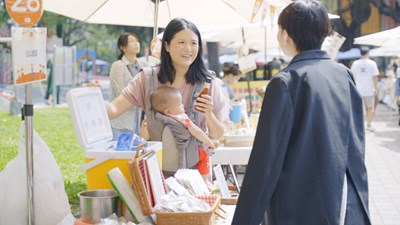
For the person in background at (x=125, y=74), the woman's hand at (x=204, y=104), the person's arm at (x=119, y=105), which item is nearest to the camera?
the woman's hand at (x=204, y=104)

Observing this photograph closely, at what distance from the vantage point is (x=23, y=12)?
3557 millimetres

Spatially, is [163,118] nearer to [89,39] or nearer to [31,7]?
[31,7]

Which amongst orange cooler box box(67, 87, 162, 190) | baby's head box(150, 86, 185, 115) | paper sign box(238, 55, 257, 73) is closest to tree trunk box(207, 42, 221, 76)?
paper sign box(238, 55, 257, 73)

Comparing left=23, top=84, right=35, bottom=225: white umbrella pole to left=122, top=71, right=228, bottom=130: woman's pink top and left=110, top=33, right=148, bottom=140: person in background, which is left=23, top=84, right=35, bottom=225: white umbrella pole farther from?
left=110, top=33, right=148, bottom=140: person in background

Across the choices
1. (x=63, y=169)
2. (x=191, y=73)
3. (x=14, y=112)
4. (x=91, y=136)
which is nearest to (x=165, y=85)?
(x=191, y=73)

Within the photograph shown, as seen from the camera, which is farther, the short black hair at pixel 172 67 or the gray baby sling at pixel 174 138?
the short black hair at pixel 172 67

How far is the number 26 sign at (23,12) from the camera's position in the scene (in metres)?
3.54

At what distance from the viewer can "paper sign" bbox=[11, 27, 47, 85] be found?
3.39 metres

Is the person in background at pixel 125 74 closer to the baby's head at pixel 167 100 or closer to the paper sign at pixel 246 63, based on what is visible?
the paper sign at pixel 246 63

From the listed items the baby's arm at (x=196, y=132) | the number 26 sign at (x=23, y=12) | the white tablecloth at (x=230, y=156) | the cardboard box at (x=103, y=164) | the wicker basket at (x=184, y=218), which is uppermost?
the number 26 sign at (x=23, y=12)

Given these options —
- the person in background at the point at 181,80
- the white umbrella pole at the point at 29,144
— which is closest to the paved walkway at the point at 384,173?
the person in background at the point at 181,80

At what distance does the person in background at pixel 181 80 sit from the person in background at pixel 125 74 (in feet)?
10.6

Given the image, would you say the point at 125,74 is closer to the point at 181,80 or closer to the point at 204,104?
the point at 181,80

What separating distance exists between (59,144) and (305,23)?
10.8 meters
